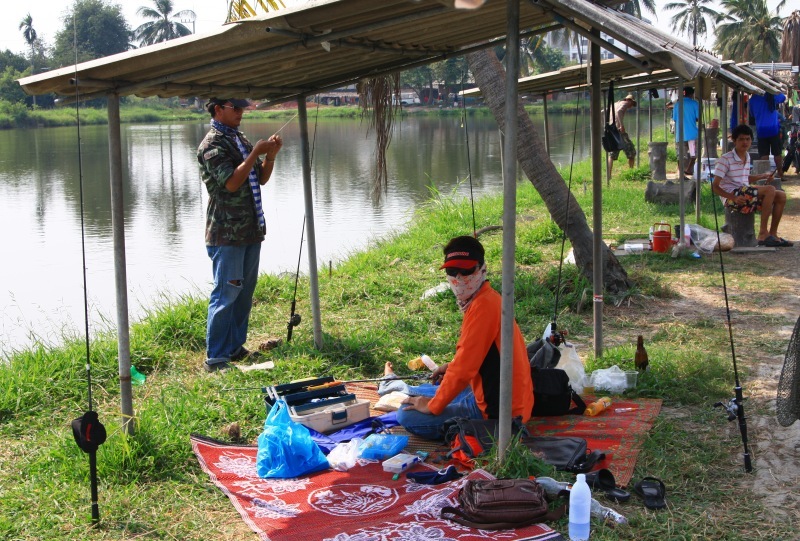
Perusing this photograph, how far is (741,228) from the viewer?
9523 millimetres

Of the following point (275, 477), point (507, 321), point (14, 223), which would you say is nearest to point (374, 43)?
point (507, 321)

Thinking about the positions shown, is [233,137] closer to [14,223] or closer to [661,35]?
[661,35]

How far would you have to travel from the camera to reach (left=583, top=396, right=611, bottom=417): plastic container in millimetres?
4857

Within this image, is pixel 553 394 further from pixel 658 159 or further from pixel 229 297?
pixel 658 159

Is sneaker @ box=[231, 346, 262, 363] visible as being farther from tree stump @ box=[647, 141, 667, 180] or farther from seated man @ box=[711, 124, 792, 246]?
tree stump @ box=[647, 141, 667, 180]

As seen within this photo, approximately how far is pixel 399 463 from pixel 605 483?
967 mm

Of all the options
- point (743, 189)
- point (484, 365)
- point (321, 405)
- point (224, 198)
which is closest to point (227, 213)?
point (224, 198)

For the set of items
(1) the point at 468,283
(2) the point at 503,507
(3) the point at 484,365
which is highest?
(1) the point at 468,283

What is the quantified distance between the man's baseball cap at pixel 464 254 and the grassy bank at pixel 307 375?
1.29 meters

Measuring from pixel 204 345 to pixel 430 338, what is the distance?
1.76 m

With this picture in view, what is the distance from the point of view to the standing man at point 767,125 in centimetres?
1373

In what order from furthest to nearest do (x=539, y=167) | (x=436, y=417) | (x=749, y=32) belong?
1. (x=749, y=32)
2. (x=539, y=167)
3. (x=436, y=417)

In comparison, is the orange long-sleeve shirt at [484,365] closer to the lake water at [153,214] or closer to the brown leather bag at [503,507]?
the brown leather bag at [503,507]

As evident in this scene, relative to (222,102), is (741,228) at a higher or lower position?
lower
